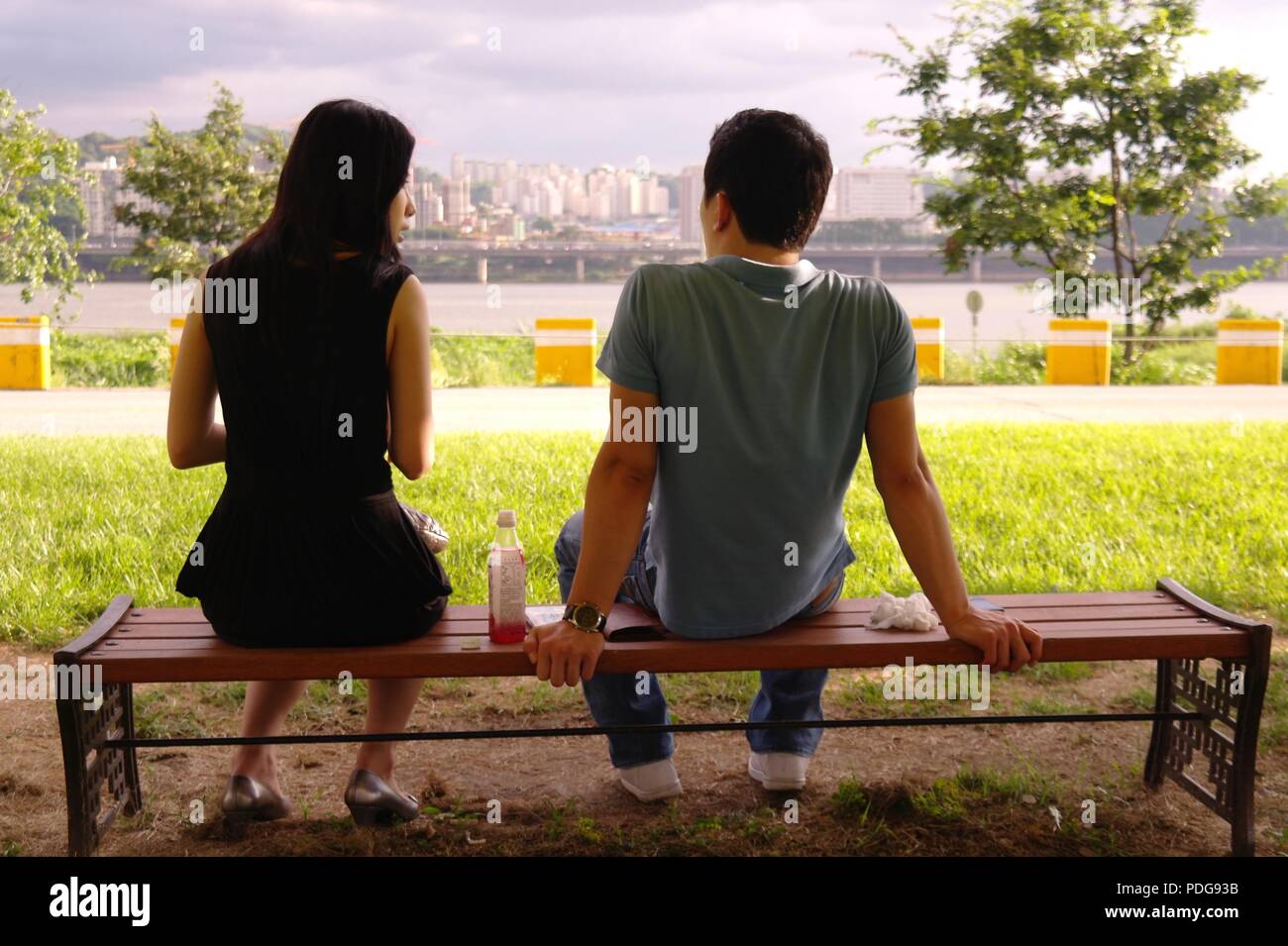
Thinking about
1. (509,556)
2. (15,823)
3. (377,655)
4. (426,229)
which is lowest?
(15,823)

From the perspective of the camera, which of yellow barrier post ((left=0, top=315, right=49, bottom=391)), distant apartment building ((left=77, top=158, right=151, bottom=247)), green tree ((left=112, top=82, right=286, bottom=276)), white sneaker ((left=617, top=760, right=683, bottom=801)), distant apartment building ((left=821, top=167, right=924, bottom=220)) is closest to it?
white sneaker ((left=617, top=760, right=683, bottom=801))

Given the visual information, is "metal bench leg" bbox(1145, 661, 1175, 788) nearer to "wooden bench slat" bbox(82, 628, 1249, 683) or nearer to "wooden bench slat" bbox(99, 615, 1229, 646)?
"wooden bench slat" bbox(99, 615, 1229, 646)

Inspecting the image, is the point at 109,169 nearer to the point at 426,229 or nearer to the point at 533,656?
the point at 426,229

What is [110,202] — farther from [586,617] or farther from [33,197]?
[586,617]

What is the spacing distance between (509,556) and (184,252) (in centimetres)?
1987

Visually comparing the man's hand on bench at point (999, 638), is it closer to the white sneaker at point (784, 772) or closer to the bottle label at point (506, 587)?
the white sneaker at point (784, 772)

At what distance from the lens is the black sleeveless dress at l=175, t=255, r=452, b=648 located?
3.09m

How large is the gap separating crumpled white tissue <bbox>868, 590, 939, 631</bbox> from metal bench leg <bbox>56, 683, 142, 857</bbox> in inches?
70.9

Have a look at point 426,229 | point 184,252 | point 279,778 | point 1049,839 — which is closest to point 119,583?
point 279,778

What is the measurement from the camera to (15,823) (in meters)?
3.64

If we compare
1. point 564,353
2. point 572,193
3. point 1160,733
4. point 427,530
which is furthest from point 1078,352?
point 572,193

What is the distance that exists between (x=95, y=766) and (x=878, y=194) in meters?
30.4

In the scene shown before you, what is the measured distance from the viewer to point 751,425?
3078 mm

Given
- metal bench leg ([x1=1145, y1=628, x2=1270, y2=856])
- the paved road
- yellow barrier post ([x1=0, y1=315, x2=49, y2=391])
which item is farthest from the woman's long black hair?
yellow barrier post ([x1=0, y1=315, x2=49, y2=391])
